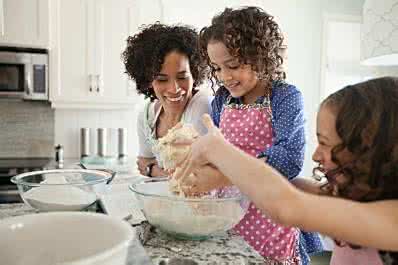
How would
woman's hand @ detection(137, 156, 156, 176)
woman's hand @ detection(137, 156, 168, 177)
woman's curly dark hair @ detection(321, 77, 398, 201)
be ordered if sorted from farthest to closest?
woman's hand @ detection(137, 156, 156, 176) → woman's hand @ detection(137, 156, 168, 177) → woman's curly dark hair @ detection(321, 77, 398, 201)

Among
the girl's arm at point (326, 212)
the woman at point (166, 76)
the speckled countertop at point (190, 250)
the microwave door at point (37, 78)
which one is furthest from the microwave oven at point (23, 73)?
the girl's arm at point (326, 212)

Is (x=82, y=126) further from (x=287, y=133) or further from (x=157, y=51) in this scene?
(x=287, y=133)

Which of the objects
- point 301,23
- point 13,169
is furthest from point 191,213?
point 301,23

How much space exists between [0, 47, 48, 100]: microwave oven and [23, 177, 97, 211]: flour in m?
1.81

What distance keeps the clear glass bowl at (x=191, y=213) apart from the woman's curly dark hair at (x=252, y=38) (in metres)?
0.42

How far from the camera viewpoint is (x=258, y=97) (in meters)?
1.16

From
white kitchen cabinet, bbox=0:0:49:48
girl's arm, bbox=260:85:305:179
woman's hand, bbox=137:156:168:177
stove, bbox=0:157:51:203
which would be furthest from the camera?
white kitchen cabinet, bbox=0:0:49:48

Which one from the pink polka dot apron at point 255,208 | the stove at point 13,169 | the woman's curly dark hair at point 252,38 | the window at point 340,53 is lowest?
the stove at point 13,169

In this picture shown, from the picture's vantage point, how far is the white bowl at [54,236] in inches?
23.1

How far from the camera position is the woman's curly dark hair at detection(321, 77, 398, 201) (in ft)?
2.31

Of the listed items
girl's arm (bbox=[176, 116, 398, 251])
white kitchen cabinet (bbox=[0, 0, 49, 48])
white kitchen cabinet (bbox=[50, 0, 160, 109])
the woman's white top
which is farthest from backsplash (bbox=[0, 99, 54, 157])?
girl's arm (bbox=[176, 116, 398, 251])

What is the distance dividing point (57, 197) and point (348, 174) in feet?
2.00

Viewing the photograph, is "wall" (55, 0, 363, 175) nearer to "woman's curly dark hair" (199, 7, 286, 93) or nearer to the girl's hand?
"woman's curly dark hair" (199, 7, 286, 93)

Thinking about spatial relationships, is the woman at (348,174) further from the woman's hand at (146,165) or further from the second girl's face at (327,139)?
the woman's hand at (146,165)
